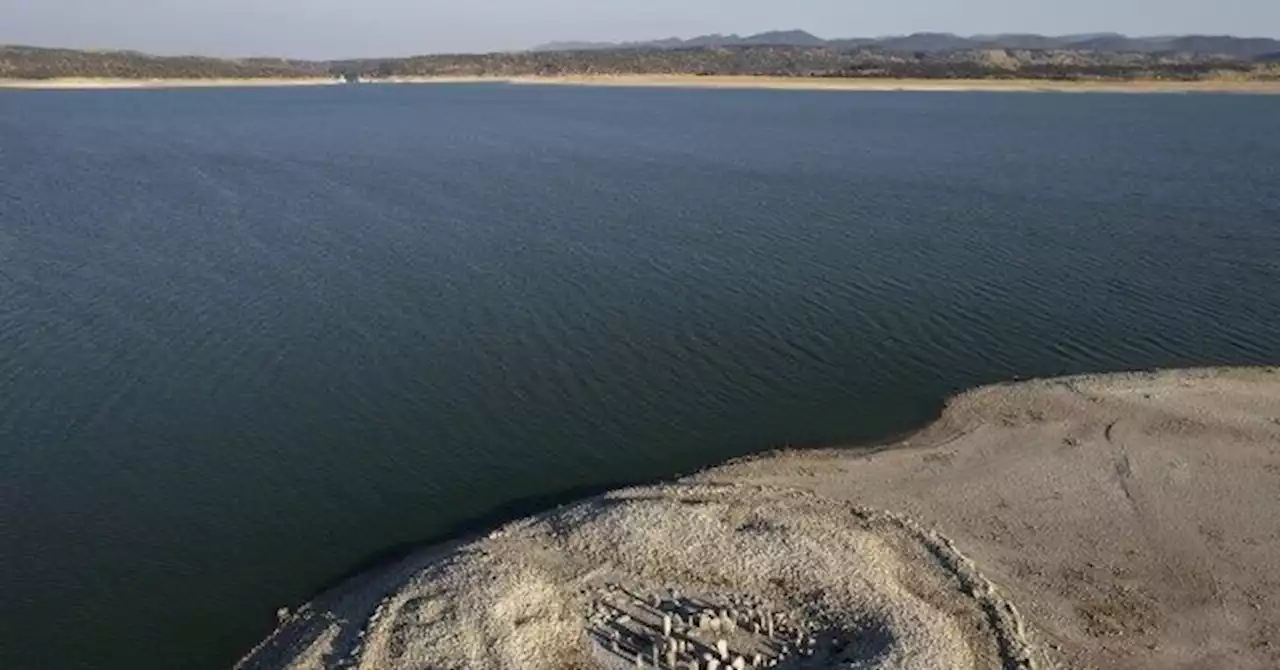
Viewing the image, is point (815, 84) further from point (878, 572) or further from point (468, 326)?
point (878, 572)

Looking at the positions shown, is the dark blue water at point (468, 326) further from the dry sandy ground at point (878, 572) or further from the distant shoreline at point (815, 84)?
the distant shoreline at point (815, 84)

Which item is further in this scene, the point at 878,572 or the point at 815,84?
the point at 815,84

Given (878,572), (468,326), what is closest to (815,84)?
(468,326)

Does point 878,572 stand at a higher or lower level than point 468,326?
lower

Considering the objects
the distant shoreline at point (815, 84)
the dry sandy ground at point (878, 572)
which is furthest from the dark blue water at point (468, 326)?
the distant shoreline at point (815, 84)

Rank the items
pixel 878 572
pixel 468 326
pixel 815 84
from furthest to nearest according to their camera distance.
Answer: pixel 815 84 < pixel 468 326 < pixel 878 572

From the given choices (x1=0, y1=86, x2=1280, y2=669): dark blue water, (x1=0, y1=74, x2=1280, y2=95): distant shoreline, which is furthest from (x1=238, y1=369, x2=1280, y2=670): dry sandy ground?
(x1=0, y1=74, x2=1280, y2=95): distant shoreline

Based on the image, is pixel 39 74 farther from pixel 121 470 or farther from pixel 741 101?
pixel 121 470
